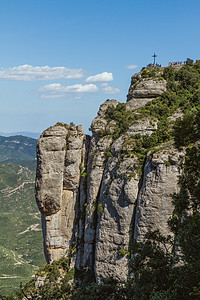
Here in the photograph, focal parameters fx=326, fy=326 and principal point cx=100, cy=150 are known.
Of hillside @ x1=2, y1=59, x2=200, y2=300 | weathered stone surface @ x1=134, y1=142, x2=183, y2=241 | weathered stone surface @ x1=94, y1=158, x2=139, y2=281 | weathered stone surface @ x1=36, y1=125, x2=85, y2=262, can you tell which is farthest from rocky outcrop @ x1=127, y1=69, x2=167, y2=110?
weathered stone surface @ x1=134, y1=142, x2=183, y2=241

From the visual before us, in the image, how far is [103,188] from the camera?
47188mm

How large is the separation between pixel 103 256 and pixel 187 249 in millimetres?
26493

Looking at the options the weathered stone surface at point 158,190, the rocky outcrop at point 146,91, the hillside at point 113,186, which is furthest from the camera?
the rocky outcrop at point 146,91

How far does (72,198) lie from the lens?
55781 mm

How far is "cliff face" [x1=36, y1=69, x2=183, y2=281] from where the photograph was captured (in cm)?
3934

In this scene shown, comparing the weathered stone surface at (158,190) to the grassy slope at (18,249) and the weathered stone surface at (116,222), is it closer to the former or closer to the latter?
the weathered stone surface at (116,222)

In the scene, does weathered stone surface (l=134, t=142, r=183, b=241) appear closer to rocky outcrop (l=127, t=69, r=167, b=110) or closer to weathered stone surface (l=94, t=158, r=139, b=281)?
weathered stone surface (l=94, t=158, r=139, b=281)

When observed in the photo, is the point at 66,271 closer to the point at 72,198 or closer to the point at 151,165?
the point at 72,198

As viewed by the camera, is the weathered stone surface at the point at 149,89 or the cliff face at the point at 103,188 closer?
the cliff face at the point at 103,188

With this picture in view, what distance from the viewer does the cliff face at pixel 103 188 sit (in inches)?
1549

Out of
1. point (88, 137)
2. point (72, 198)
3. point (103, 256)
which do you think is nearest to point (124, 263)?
point (103, 256)

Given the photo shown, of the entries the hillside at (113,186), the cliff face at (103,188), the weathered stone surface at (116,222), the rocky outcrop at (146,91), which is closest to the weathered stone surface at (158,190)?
the cliff face at (103,188)

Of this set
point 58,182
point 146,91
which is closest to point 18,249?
point 58,182

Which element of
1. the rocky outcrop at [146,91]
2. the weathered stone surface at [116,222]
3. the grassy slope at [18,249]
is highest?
the rocky outcrop at [146,91]
